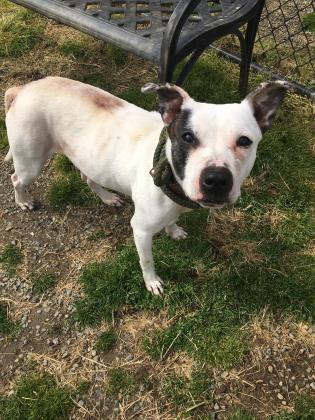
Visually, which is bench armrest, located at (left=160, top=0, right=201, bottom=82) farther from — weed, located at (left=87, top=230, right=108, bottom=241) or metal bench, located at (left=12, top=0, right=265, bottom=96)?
weed, located at (left=87, top=230, right=108, bottom=241)

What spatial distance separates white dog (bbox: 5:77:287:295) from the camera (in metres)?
2.15

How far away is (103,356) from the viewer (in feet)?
10.2

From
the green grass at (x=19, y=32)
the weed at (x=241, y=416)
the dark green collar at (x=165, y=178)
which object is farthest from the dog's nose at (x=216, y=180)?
the green grass at (x=19, y=32)

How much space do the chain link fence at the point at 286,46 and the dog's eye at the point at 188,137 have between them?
9.90ft

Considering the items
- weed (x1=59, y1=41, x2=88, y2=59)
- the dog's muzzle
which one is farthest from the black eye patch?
weed (x1=59, y1=41, x2=88, y2=59)

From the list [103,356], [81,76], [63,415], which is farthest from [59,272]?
[81,76]

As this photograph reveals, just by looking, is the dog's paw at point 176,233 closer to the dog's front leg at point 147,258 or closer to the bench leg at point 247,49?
the dog's front leg at point 147,258

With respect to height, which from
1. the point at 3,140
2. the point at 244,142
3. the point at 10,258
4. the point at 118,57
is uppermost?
the point at 244,142

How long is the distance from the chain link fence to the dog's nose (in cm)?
314

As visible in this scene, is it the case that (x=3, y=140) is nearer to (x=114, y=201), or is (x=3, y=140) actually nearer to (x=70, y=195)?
(x=70, y=195)

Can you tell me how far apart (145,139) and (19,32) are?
3.74 m

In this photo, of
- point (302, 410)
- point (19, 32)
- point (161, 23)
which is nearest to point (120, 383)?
point (302, 410)

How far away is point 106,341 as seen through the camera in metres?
3.13

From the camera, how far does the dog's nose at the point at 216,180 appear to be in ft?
6.63
